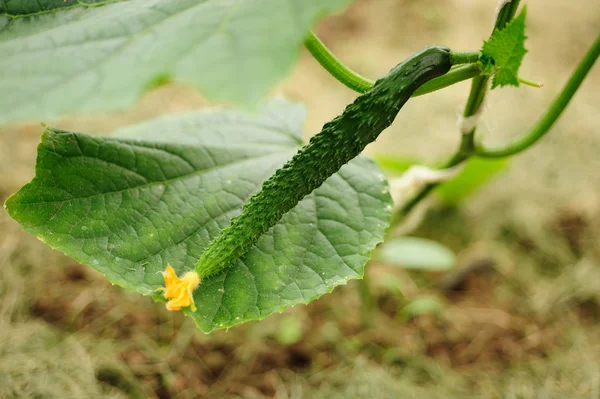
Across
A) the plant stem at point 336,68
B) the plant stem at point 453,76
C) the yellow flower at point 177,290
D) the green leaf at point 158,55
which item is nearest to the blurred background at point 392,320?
the plant stem at point 453,76

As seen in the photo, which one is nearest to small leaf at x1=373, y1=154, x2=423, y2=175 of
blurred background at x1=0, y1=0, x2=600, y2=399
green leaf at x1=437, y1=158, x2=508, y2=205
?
blurred background at x1=0, y1=0, x2=600, y2=399

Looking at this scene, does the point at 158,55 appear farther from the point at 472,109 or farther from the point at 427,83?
the point at 472,109

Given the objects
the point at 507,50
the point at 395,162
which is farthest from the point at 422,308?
the point at 507,50

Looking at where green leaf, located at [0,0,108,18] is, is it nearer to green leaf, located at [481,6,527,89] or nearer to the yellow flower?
the yellow flower

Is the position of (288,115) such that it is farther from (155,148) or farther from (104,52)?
(104,52)

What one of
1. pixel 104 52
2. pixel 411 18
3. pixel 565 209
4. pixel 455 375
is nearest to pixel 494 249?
pixel 565 209

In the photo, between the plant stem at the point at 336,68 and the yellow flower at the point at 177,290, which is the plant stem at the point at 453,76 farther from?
the yellow flower at the point at 177,290
